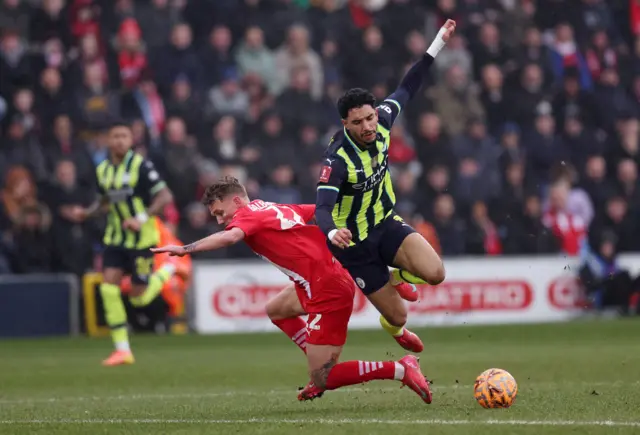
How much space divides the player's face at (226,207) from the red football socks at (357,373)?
134cm

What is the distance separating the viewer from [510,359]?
13234mm

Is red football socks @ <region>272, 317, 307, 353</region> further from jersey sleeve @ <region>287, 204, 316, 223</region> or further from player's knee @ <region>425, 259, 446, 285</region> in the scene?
player's knee @ <region>425, 259, 446, 285</region>

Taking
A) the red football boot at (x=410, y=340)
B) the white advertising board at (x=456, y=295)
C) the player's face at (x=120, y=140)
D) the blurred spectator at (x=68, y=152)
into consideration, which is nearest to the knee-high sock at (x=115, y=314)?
the player's face at (x=120, y=140)

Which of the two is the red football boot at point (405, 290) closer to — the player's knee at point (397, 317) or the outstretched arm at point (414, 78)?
the player's knee at point (397, 317)

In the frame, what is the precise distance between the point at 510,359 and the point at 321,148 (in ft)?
24.0

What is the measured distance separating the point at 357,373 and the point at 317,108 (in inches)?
463

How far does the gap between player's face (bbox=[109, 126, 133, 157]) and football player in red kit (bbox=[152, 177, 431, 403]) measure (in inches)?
212

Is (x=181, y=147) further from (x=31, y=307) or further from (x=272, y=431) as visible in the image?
(x=272, y=431)

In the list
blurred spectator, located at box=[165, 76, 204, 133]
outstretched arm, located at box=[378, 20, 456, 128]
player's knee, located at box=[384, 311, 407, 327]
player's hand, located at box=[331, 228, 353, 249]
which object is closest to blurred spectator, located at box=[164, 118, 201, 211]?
blurred spectator, located at box=[165, 76, 204, 133]

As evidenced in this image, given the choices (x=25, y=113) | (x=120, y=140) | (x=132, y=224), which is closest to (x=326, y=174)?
(x=132, y=224)

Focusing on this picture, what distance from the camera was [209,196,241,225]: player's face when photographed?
8914 millimetres

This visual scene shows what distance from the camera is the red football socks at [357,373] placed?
888 centimetres

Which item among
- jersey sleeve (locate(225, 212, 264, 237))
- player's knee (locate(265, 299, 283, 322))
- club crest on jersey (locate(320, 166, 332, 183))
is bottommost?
player's knee (locate(265, 299, 283, 322))

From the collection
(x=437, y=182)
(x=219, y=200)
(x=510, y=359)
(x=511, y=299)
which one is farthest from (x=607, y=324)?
(x=219, y=200)
